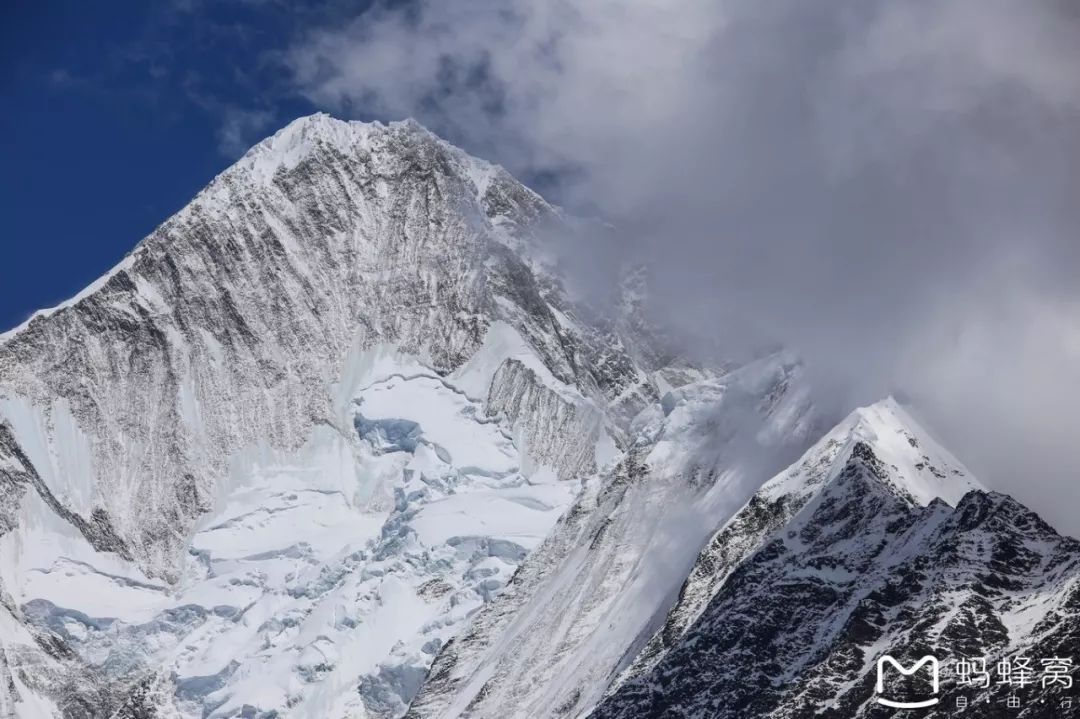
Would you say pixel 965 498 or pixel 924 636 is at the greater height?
pixel 965 498

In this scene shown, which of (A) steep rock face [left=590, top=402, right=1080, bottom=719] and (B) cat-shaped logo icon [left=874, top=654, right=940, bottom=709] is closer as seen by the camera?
(B) cat-shaped logo icon [left=874, top=654, right=940, bottom=709]

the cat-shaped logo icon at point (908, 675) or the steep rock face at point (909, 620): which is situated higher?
the steep rock face at point (909, 620)

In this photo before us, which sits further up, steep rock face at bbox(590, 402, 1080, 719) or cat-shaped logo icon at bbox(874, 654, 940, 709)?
steep rock face at bbox(590, 402, 1080, 719)

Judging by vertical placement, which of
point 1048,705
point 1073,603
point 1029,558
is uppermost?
point 1029,558

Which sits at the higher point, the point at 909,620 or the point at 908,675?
the point at 909,620

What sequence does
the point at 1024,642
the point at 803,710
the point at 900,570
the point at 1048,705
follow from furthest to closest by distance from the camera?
1. the point at 900,570
2. the point at 803,710
3. the point at 1024,642
4. the point at 1048,705

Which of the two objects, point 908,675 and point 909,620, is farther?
point 909,620

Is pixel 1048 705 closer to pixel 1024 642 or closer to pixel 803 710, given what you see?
pixel 1024 642

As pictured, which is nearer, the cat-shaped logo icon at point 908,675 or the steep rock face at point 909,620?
the cat-shaped logo icon at point 908,675

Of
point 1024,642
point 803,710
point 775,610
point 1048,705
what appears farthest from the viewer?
point 775,610

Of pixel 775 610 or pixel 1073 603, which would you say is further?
pixel 775 610

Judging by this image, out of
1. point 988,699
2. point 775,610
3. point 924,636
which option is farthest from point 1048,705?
point 775,610
